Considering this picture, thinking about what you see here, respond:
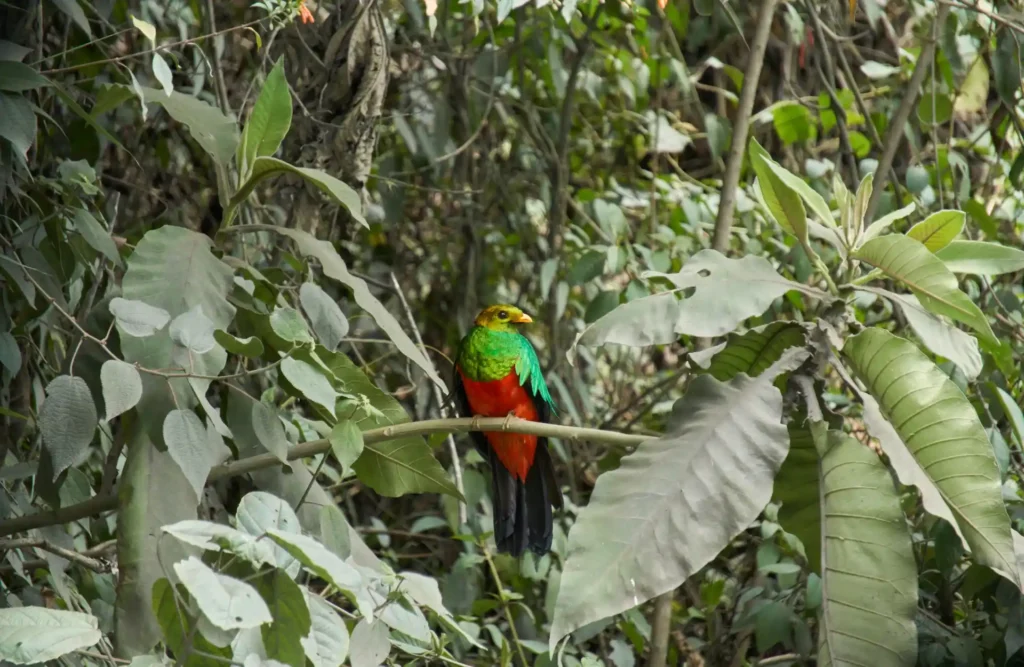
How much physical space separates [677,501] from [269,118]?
1.13 meters

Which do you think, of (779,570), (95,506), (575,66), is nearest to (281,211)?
(575,66)

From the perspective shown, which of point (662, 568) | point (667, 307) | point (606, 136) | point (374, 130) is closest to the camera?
point (662, 568)

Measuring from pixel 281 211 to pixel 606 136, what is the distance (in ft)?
6.84

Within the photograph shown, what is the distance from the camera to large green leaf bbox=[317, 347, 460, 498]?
2303 millimetres

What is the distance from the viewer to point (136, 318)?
1.72 m

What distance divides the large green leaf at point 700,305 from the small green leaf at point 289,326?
532 millimetres

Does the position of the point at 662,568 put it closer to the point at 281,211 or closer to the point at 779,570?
the point at 779,570

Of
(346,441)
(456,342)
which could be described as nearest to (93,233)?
(346,441)

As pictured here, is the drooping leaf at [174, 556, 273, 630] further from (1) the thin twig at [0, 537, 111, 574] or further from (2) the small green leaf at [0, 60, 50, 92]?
(2) the small green leaf at [0, 60, 50, 92]

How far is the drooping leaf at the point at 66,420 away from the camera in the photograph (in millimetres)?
1846

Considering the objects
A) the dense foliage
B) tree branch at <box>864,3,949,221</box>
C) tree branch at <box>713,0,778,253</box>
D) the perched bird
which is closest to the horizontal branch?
the dense foliage

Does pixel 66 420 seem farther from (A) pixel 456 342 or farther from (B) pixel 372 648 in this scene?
(A) pixel 456 342

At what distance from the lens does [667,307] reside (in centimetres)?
215

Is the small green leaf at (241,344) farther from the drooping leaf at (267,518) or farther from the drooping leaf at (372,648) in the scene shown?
the drooping leaf at (372,648)
